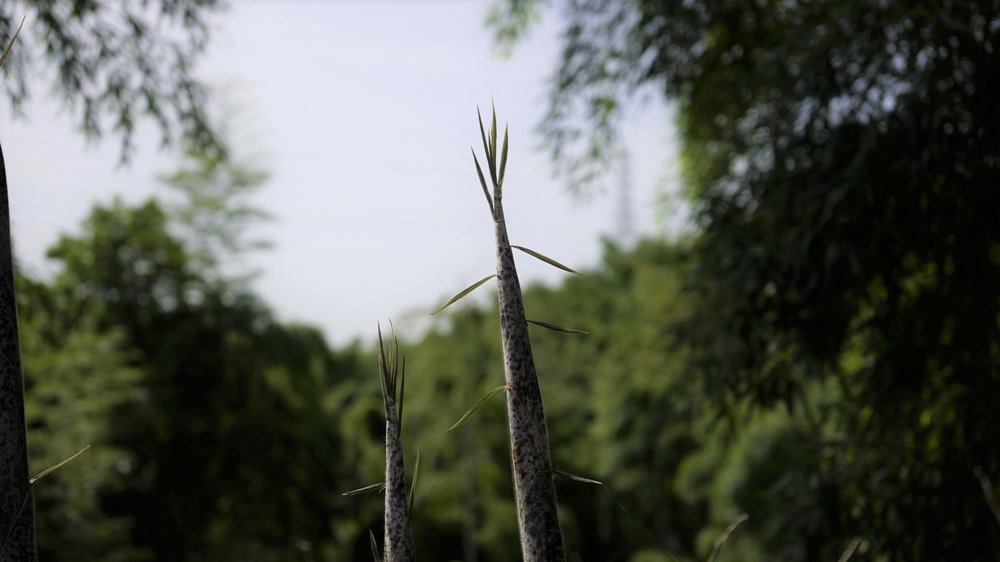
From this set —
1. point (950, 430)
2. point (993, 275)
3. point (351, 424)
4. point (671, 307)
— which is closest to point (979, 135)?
point (993, 275)

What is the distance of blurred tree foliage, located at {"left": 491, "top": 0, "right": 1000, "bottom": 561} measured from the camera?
3078 millimetres

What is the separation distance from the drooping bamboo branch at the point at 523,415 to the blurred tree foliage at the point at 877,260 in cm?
233

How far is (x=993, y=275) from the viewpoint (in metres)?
3.12

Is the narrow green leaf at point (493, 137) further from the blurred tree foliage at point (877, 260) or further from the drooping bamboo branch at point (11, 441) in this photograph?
the blurred tree foliage at point (877, 260)

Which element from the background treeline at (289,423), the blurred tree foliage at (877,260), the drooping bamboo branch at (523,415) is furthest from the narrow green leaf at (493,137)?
the background treeline at (289,423)

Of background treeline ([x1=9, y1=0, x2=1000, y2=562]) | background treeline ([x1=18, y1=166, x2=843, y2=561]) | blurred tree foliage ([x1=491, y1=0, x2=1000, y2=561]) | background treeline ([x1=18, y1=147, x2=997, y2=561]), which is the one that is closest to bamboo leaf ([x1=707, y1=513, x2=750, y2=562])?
background treeline ([x1=9, y1=0, x2=1000, y2=562])

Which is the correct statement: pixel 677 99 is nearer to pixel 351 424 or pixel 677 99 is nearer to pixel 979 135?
pixel 979 135

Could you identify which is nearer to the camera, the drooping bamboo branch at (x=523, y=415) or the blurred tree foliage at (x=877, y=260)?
the drooping bamboo branch at (x=523, y=415)

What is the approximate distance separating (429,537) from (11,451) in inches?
575

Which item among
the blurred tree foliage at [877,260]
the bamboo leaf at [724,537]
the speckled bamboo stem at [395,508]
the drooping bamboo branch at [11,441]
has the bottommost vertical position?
the bamboo leaf at [724,537]

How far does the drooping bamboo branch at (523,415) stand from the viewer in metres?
0.90

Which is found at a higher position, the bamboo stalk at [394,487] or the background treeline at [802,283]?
the background treeline at [802,283]

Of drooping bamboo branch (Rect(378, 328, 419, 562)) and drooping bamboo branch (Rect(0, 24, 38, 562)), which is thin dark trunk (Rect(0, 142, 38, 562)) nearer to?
drooping bamboo branch (Rect(0, 24, 38, 562))

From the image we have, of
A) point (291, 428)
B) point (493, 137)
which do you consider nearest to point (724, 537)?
point (493, 137)
